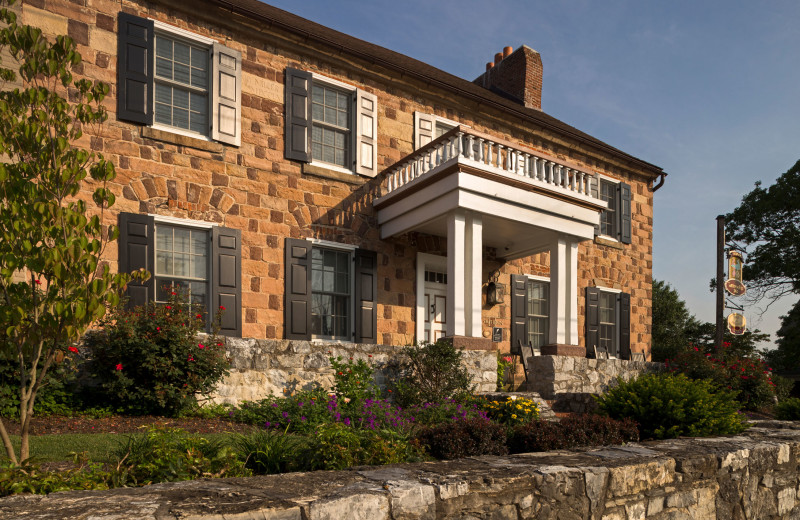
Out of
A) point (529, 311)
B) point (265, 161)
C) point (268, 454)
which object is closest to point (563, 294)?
point (529, 311)

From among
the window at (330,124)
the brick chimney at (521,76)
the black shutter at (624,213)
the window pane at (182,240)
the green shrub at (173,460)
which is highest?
the brick chimney at (521,76)

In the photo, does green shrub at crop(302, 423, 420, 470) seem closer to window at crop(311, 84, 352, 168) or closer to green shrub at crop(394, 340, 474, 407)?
green shrub at crop(394, 340, 474, 407)

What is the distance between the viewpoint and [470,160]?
10.5 m

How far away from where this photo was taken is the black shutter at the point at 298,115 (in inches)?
429

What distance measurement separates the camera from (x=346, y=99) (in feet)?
38.9

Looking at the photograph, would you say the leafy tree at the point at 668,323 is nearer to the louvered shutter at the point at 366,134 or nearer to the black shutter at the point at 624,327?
the black shutter at the point at 624,327

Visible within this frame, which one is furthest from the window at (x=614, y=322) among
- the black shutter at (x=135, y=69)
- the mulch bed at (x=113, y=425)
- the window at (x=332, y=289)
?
the black shutter at (x=135, y=69)

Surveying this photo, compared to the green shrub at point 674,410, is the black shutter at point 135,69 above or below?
above

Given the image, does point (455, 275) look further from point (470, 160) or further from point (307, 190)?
point (307, 190)

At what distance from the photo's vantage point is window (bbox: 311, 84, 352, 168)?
37.6 ft

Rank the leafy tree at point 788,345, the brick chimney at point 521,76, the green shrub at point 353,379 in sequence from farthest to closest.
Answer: the leafy tree at point 788,345 → the brick chimney at point 521,76 → the green shrub at point 353,379

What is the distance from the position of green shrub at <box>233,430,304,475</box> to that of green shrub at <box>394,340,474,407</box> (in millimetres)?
4378

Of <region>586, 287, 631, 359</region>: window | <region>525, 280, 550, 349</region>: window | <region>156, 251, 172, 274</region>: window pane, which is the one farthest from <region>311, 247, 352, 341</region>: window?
<region>586, 287, 631, 359</region>: window

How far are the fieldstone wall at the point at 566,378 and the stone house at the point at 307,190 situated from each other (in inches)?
22.7
